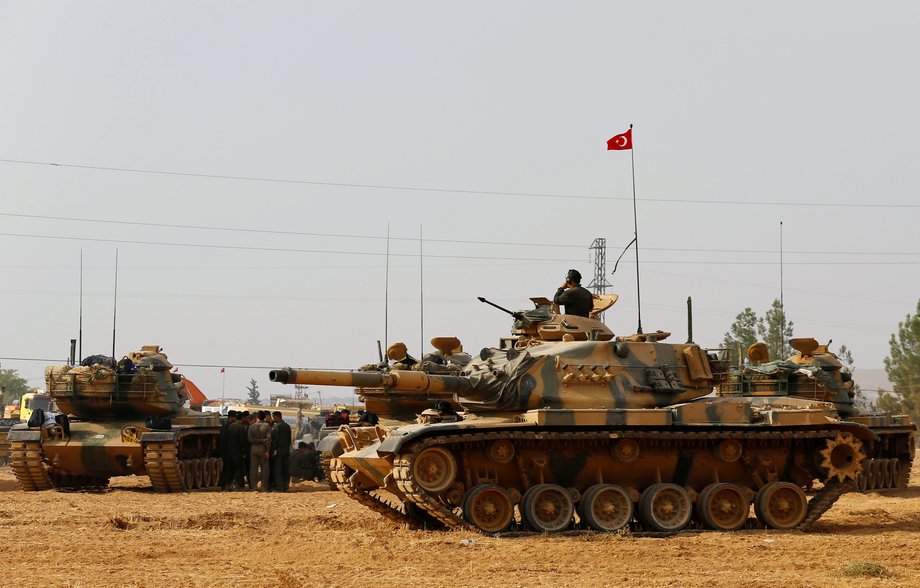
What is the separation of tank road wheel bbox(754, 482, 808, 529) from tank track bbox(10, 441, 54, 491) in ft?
51.3

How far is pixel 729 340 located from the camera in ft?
244

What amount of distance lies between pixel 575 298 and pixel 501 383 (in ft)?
8.47

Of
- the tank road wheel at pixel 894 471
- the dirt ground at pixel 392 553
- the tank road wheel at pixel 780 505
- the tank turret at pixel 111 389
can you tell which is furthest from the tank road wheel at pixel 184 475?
the tank road wheel at pixel 894 471

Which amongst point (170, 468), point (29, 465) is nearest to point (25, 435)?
point (29, 465)

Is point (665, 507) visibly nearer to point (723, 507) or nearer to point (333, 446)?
point (723, 507)

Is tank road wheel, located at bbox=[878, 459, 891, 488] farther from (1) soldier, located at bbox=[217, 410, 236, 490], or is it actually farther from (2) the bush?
(2) the bush

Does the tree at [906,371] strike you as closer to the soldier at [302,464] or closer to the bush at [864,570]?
the soldier at [302,464]

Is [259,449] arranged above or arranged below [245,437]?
below

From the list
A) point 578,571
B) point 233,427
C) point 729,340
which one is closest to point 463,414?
point 578,571

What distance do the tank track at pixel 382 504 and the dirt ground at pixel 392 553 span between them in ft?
0.96

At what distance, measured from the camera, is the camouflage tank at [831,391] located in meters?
28.8

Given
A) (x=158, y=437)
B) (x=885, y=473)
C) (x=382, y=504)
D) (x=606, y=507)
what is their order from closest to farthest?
(x=606, y=507), (x=382, y=504), (x=158, y=437), (x=885, y=473)

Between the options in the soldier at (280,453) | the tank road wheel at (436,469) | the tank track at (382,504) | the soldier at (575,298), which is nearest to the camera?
the tank road wheel at (436,469)

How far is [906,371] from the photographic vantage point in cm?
6128
